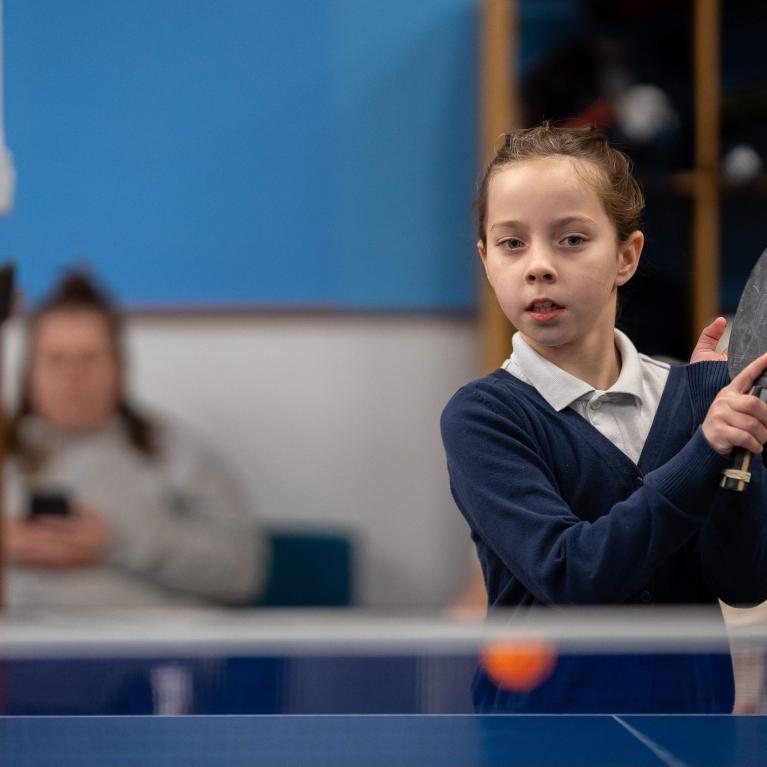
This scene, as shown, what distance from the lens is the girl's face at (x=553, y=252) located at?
0.74m

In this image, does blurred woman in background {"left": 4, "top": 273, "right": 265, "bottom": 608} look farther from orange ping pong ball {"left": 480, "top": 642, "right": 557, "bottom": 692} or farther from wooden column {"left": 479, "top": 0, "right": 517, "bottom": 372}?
orange ping pong ball {"left": 480, "top": 642, "right": 557, "bottom": 692}

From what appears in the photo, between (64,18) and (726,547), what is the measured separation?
2.85 m

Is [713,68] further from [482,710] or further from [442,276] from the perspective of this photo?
[482,710]

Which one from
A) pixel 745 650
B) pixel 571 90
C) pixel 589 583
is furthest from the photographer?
pixel 571 90

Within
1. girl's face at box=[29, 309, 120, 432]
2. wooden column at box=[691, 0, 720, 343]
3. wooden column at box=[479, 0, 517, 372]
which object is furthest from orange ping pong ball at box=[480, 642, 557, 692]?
girl's face at box=[29, 309, 120, 432]

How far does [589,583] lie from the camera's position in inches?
28.4

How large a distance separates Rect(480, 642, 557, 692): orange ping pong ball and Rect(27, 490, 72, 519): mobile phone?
6.60 ft

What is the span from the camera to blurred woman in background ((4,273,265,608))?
262 cm

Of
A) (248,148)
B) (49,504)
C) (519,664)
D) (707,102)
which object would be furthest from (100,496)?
(519,664)

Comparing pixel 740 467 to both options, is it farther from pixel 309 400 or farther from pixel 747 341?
pixel 309 400

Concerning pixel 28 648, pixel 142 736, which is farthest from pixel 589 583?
pixel 28 648

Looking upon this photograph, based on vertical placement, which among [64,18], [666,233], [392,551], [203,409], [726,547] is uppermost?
[64,18]

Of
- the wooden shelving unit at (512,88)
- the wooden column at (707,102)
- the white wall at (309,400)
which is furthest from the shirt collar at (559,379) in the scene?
the white wall at (309,400)

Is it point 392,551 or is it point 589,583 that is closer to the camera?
point 589,583
